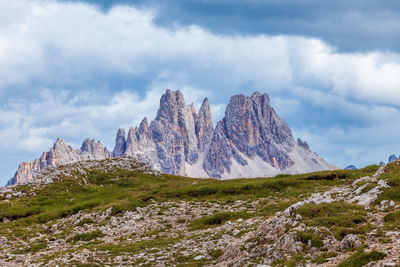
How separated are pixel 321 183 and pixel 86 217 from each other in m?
27.2

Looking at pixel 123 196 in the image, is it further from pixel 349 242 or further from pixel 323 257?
pixel 349 242

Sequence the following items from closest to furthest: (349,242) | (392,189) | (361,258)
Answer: (361,258), (349,242), (392,189)

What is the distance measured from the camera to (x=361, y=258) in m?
14.2

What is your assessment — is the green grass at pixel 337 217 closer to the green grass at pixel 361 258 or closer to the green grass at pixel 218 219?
the green grass at pixel 361 258

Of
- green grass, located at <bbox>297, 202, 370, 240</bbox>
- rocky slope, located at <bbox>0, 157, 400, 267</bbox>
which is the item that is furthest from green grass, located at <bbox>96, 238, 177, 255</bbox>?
green grass, located at <bbox>297, 202, 370, 240</bbox>

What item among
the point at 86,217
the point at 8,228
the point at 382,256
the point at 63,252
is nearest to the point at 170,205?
the point at 86,217

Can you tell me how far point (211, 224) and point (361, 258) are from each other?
16.2 m

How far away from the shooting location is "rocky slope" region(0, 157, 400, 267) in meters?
17.1

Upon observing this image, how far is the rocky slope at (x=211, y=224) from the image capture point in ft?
56.0

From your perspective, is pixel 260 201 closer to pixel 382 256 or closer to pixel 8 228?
pixel 382 256

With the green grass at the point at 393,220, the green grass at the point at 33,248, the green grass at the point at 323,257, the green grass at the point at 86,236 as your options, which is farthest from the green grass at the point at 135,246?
the green grass at the point at 393,220

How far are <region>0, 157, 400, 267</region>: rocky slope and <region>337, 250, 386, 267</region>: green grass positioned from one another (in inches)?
1.8

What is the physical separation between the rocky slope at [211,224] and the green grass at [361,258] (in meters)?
0.04

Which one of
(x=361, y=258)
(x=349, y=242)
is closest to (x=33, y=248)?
(x=349, y=242)
